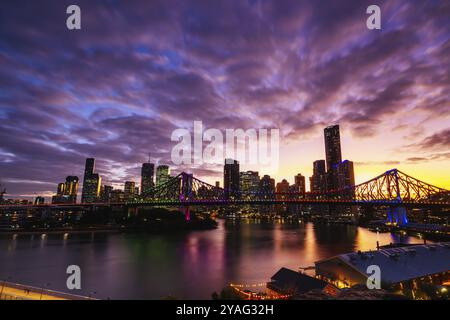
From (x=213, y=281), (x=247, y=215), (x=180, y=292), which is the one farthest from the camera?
(x=247, y=215)

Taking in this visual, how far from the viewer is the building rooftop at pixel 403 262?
18.7 m

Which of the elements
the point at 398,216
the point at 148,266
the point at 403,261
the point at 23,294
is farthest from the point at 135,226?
the point at 398,216

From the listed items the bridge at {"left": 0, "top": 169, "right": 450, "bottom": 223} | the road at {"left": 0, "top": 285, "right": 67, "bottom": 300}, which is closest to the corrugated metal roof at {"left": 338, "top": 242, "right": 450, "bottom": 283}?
the road at {"left": 0, "top": 285, "right": 67, "bottom": 300}

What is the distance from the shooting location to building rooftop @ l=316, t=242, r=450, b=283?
18.7 metres

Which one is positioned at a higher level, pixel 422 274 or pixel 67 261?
pixel 422 274

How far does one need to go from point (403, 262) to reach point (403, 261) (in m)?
0.12

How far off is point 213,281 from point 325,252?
22688 mm

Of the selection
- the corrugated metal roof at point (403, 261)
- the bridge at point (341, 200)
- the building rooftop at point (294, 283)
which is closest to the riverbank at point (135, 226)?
the bridge at point (341, 200)

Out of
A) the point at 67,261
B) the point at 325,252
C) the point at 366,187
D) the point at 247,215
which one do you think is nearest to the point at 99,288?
the point at 67,261

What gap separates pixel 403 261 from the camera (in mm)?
19828

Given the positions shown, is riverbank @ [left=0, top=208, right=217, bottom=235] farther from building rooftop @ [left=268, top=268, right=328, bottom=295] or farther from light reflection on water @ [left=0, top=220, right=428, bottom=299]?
building rooftop @ [left=268, top=268, right=328, bottom=295]

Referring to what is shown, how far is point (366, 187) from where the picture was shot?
4102 inches

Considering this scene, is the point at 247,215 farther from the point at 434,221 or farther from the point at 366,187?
the point at 434,221
